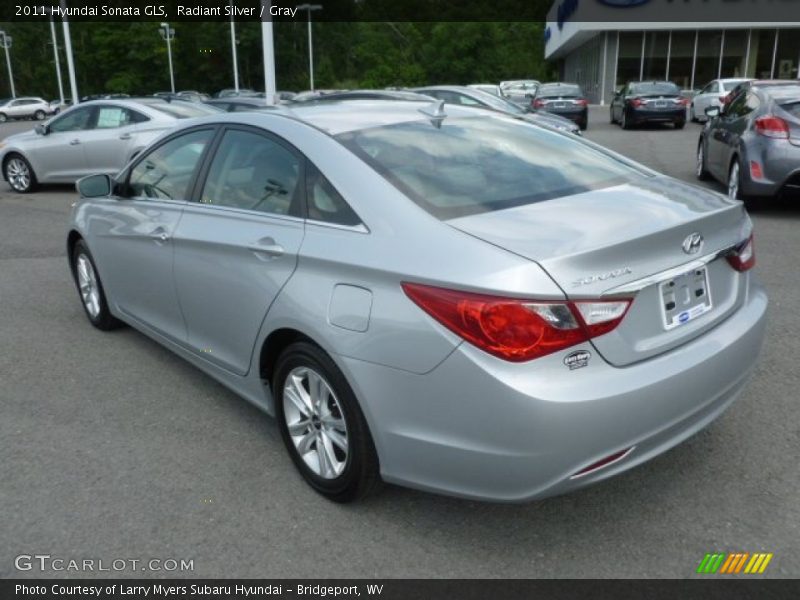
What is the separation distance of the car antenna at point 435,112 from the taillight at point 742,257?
1.42 m

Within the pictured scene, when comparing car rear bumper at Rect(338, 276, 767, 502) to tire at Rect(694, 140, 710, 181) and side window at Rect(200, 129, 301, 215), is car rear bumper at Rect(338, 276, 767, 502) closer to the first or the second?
side window at Rect(200, 129, 301, 215)

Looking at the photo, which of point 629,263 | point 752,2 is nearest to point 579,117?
point 752,2

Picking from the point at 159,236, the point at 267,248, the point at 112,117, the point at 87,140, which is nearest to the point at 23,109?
the point at 87,140

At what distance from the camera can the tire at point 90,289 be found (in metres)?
5.19

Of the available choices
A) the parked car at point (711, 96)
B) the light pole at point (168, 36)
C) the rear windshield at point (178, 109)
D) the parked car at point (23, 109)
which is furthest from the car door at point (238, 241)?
the light pole at point (168, 36)

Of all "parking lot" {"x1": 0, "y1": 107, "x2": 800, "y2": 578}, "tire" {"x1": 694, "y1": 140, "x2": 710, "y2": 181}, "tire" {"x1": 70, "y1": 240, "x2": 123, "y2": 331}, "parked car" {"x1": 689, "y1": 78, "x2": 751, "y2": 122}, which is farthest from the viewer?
"parked car" {"x1": 689, "y1": 78, "x2": 751, "y2": 122}

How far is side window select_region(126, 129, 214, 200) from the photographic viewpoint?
13.1 ft

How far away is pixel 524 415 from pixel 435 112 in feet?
6.14

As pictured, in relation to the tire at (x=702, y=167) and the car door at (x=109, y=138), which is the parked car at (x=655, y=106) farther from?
the car door at (x=109, y=138)

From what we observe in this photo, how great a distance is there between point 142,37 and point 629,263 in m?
82.1

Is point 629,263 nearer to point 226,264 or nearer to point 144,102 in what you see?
point 226,264

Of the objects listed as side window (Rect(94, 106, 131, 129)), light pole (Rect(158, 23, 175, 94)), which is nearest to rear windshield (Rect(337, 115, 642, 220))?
side window (Rect(94, 106, 131, 129))

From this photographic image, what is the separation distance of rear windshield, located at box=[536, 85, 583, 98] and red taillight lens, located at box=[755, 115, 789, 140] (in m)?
16.0

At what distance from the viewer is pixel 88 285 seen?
5.41 meters
